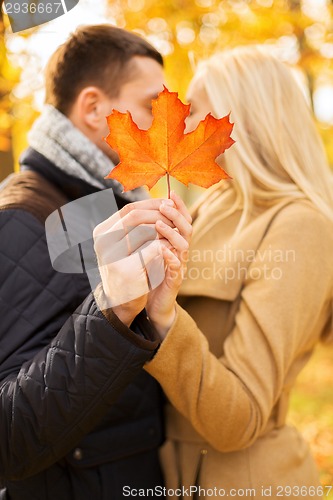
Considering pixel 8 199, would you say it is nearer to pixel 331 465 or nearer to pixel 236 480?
pixel 236 480

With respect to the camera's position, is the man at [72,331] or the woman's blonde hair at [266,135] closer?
the man at [72,331]

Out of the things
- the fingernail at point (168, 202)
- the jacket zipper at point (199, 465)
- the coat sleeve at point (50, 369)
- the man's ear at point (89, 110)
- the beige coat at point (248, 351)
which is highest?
the man's ear at point (89, 110)

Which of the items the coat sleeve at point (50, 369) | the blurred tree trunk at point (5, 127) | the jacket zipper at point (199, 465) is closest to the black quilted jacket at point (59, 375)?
the coat sleeve at point (50, 369)

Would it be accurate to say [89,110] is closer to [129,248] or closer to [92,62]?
[92,62]

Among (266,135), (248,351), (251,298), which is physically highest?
(266,135)

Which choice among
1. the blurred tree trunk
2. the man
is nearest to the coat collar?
the man

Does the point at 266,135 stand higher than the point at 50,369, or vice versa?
the point at 266,135

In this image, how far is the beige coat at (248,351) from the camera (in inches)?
66.1

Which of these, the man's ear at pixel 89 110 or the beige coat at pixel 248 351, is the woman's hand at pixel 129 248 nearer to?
the beige coat at pixel 248 351

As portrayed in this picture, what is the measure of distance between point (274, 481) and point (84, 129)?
133cm

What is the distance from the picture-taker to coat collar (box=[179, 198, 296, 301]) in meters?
1.90

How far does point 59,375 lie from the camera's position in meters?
1.35

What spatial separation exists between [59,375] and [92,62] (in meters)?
1.13

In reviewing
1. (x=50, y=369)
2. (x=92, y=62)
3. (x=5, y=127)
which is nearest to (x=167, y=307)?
(x=50, y=369)
